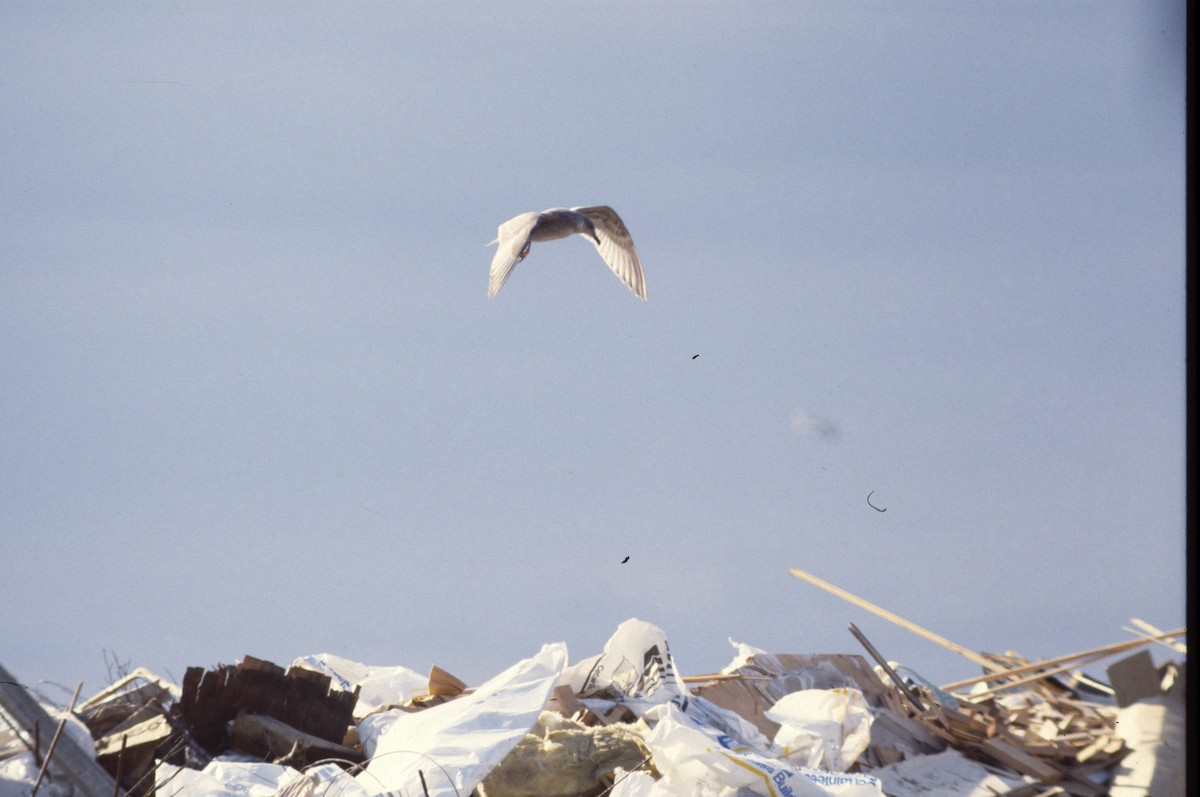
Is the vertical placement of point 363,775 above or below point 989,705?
above

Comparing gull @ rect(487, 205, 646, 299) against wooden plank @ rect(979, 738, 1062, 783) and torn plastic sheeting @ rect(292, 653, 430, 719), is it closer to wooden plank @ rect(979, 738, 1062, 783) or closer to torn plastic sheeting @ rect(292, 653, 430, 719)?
torn plastic sheeting @ rect(292, 653, 430, 719)

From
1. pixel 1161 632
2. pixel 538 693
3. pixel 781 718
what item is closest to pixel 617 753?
pixel 538 693

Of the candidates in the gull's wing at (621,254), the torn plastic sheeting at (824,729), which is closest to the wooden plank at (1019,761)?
the torn plastic sheeting at (824,729)

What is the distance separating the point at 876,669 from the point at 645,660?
1.20m

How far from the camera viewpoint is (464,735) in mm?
3551

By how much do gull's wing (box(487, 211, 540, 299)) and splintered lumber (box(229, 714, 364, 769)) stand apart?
80.8 inches

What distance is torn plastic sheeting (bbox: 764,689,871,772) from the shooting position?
391cm

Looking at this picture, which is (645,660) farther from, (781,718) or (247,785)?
(247,785)

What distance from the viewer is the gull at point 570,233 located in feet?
16.6

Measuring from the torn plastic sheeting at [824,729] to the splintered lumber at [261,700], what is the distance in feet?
5.53

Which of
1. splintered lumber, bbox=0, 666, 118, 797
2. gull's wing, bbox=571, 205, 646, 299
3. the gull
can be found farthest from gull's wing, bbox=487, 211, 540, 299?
splintered lumber, bbox=0, 666, 118, 797

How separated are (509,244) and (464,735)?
2.43 m

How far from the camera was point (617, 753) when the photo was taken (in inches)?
145

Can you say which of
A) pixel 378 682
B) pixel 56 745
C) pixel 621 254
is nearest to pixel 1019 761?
pixel 378 682
